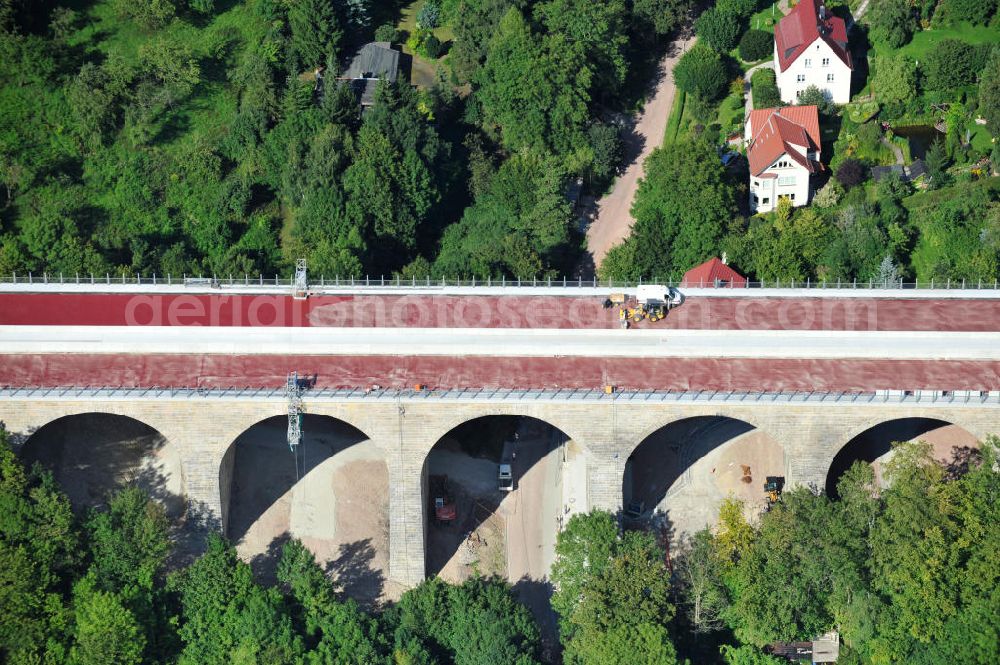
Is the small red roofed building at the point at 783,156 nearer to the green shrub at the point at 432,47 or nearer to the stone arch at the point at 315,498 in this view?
the green shrub at the point at 432,47

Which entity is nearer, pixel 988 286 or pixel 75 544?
pixel 75 544

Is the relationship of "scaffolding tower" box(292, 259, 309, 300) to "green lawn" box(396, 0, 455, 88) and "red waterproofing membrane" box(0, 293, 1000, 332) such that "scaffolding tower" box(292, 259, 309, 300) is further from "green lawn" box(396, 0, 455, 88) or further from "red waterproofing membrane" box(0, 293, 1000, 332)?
"green lawn" box(396, 0, 455, 88)

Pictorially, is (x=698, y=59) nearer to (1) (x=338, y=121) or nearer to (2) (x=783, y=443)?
(1) (x=338, y=121)

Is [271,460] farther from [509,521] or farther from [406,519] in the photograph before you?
[509,521]

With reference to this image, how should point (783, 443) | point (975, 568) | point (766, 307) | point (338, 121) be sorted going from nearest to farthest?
point (975, 568) → point (783, 443) → point (766, 307) → point (338, 121)

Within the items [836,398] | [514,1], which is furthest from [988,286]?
[514,1]

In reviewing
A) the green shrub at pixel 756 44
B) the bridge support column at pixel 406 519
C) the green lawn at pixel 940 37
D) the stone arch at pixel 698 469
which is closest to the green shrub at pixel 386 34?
the green shrub at pixel 756 44

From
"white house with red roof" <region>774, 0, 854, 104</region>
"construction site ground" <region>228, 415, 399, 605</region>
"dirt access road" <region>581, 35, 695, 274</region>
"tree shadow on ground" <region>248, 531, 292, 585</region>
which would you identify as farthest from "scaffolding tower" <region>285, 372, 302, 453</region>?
"white house with red roof" <region>774, 0, 854, 104</region>

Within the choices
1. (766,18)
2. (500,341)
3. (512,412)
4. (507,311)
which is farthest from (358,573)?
(766,18)
